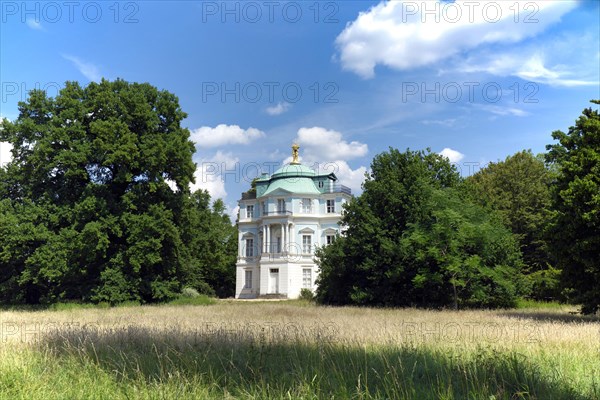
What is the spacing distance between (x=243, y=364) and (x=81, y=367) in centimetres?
261

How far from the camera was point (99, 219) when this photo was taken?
30.5 meters

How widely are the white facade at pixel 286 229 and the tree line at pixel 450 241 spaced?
23710 mm

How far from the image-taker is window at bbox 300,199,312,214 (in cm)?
5862

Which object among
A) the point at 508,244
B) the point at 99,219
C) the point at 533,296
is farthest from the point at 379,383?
the point at 533,296

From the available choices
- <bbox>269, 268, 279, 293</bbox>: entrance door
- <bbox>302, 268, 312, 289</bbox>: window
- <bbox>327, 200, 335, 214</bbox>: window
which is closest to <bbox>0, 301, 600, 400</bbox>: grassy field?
<bbox>269, 268, 279, 293</bbox>: entrance door

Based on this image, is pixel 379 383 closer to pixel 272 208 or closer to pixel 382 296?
pixel 382 296

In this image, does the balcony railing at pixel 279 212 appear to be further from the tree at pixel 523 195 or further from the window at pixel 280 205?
the tree at pixel 523 195

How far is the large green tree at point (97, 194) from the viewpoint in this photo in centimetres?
2952

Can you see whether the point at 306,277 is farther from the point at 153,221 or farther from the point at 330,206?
the point at 153,221

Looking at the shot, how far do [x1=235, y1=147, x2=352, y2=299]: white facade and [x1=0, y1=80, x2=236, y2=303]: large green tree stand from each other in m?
22.3

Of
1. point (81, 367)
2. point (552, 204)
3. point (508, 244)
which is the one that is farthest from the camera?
point (508, 244)

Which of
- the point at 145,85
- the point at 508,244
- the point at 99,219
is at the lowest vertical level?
the point at 508,244

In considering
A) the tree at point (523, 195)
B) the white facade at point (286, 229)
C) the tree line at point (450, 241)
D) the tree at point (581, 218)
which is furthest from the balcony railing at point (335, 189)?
the tree at point (581, 218)

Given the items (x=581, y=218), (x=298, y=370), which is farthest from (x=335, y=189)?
(x=298, y=370)
